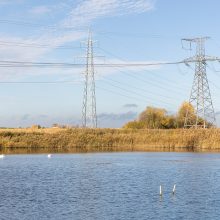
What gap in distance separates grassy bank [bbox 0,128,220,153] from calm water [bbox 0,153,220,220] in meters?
22.1

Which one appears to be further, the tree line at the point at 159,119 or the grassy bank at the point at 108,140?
the tree line at the point at 159,119

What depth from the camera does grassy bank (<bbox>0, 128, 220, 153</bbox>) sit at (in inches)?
3423

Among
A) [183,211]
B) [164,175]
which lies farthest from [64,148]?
[183,211]

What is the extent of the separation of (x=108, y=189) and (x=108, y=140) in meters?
50.8

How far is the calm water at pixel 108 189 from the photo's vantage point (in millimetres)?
29672

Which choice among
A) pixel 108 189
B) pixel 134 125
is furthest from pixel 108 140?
pixel 108 189

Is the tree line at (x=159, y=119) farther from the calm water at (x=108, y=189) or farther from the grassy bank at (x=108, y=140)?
the calm water at (x=108, y=189)

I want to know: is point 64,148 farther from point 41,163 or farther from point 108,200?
point 108,200

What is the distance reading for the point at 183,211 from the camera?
3002 centimetres

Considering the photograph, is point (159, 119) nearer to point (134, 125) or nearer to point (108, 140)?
point (134, 125)

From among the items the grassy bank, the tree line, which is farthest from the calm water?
the tree line

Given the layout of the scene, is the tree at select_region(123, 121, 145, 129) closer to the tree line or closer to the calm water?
the tree line

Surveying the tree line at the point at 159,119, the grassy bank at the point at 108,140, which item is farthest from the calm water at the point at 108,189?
the tree line at the point at 159,119

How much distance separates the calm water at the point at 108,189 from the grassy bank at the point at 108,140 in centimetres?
2213
